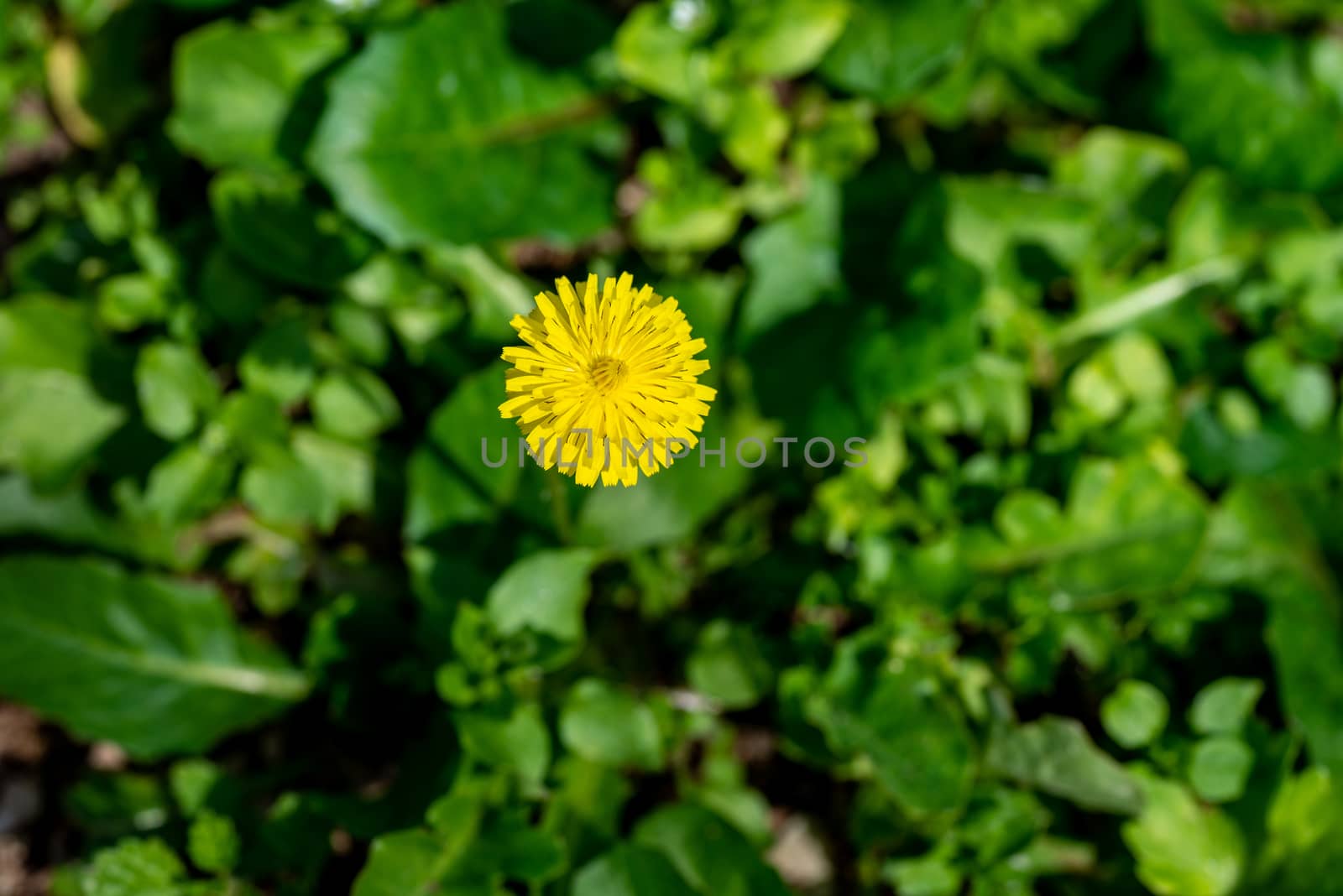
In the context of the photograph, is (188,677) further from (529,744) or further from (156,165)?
(156,165)

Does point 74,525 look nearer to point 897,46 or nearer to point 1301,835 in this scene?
point 897,46

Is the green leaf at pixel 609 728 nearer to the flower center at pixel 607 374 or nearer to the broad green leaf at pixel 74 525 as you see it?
the flower center at pixel 607 374

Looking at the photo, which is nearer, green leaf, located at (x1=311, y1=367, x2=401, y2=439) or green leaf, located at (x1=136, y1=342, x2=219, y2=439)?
green leaf, located at (x1=136, y1=342, x2=219, y2=439)

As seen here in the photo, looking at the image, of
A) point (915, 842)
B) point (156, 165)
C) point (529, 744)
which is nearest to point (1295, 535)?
point (915, 842)

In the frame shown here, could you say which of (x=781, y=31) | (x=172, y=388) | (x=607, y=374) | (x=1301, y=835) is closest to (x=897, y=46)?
(x=781, y=31)

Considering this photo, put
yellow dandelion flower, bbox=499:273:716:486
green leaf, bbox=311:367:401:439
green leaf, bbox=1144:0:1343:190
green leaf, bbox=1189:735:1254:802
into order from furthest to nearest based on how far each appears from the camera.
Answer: green leaf, bbox=1144:0:1343:190, green leaf, bbox=311:367:401:439, green leaf, bbox=1189:735:1254:802, yellow dandelion flower, bbox=499:273:716:486

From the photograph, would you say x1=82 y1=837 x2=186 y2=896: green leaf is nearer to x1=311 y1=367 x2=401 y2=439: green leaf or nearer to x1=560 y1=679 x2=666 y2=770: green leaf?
x1=560 y1=679 x2=666 y2=770: green leaf

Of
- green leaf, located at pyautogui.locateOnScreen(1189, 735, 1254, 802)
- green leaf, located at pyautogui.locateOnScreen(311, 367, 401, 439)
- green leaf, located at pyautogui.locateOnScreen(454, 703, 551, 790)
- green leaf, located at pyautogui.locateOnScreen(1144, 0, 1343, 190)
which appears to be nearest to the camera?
green leaf, located at pyautogui.locateOnScreen(454, 703, 551, 790)

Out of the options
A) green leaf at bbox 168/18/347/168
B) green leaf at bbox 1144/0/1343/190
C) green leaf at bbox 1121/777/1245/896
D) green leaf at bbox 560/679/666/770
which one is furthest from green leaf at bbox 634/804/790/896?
green leaf at bbox 1144/0/1343/190
